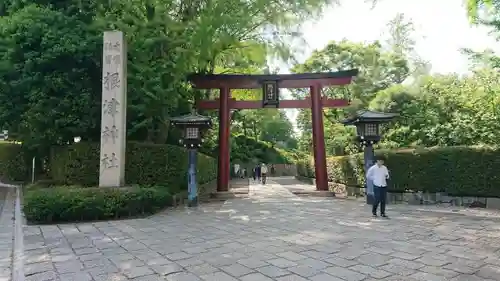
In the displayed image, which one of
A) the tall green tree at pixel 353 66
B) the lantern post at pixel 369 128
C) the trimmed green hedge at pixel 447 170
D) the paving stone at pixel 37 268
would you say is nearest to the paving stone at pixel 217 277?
the paving stone at pixel 37 268

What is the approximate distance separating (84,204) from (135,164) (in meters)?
3.82

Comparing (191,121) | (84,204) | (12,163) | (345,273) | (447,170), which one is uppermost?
(191,121)

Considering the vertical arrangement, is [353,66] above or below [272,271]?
above

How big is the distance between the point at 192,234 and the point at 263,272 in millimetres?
3148

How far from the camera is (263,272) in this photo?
4836 mm

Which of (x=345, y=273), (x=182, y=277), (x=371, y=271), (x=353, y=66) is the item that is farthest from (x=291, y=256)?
(x=353, y=66)

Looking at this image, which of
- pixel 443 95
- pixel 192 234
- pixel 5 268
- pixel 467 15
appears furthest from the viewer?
pixel 443 95

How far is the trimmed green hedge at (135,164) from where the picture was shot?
12688 mm

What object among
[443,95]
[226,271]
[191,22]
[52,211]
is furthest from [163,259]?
[443,95]

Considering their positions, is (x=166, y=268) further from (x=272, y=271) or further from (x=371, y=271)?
(x=371, y=271)

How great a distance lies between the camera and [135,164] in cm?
1309

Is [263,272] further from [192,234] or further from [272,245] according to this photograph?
[192,234]

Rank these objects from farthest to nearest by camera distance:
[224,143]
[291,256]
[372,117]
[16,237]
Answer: [224,143]
[372,117]
[16,237]
[291,256]

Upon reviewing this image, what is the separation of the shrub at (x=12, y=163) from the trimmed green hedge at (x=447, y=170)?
854 inches
